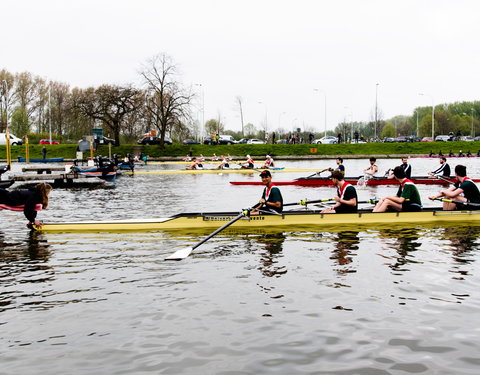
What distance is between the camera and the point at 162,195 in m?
28.2

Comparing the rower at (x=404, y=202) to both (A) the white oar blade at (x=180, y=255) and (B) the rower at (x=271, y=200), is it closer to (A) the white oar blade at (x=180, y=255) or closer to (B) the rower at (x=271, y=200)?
(B) the rower at (x=271, y=200)

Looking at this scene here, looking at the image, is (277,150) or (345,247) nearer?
(345,247)

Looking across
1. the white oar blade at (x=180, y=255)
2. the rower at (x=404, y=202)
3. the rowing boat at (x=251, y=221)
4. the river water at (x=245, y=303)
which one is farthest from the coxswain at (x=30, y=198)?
the rower at (x=404, y=202)

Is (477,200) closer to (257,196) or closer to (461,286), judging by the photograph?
(461,286)

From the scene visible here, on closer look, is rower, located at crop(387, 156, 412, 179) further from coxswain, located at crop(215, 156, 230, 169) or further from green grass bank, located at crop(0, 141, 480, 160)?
green grass bank, located at crop(0, 141, 480, 160)

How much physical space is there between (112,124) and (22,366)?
3366 inches

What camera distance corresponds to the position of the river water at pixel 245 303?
21.9 ft

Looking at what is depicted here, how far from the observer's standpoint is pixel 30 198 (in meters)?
14.7

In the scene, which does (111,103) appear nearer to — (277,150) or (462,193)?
(277,150)

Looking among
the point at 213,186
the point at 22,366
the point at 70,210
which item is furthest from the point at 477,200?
the point at 213,186

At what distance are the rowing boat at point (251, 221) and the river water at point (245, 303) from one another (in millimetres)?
312

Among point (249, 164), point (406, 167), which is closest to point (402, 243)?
point (406, 167)

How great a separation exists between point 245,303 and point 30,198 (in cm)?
885

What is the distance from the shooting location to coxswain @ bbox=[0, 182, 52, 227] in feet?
47.6
